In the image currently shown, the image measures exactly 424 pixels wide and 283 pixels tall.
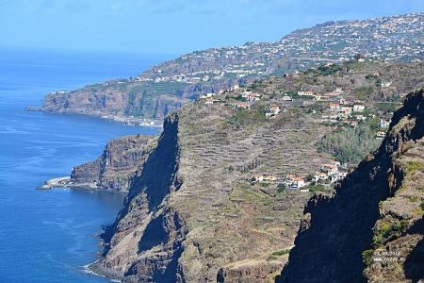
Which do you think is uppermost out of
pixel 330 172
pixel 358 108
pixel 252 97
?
pixel 252 97

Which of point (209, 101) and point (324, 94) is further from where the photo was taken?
point (324, 94)

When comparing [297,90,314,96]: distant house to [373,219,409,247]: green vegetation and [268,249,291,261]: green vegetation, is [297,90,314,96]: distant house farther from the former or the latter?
[373,219,409,247]: green vegetation

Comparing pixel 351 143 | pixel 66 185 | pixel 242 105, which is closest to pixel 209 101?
pixel 242 105

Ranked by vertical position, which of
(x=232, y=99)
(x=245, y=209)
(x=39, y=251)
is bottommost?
(x=39, y=251)

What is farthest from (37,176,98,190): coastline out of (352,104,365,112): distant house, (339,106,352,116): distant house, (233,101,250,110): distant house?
(352,104,365,112): distant house

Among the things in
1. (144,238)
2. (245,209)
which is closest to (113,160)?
(144,238)

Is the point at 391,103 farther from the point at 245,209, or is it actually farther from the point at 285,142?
the point at 245,209

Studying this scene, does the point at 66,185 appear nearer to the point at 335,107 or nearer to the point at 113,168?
the point at 113,168
